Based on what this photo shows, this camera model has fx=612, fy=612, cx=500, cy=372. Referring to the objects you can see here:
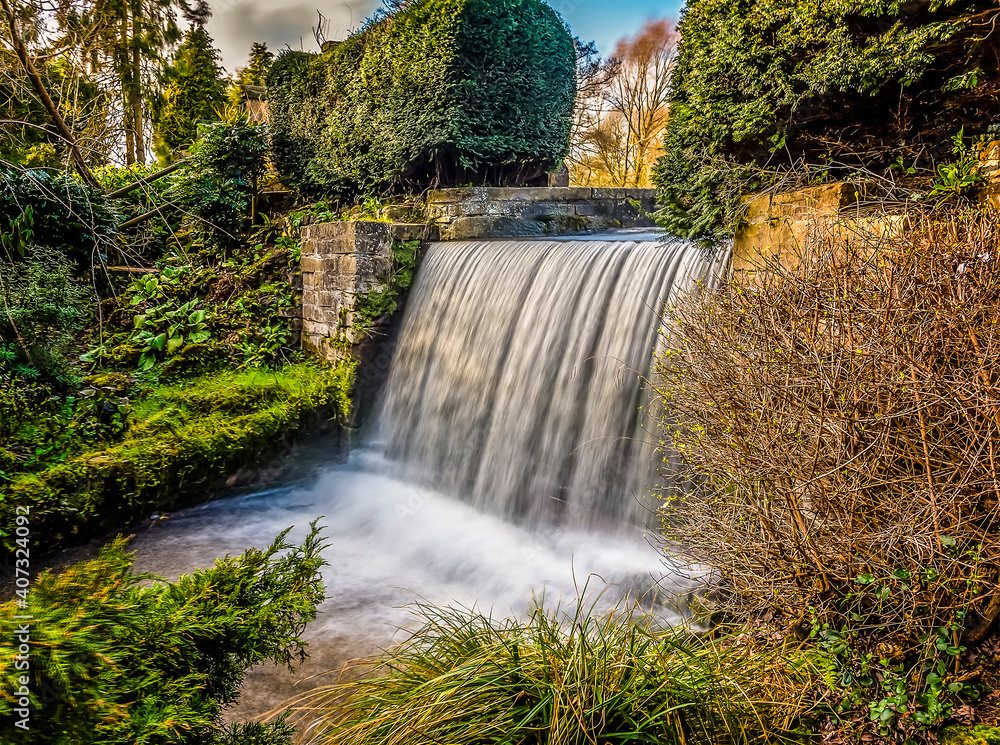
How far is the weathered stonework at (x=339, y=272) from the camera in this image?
24.4 ft

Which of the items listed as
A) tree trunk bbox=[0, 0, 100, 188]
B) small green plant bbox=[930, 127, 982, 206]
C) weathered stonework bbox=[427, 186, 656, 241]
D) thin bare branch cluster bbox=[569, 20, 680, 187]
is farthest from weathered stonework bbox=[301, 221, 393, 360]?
thin bare branch cluster bbox=[569, 20, 680, 187]

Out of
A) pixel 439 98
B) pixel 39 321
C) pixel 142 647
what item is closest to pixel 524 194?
pixel 439 98

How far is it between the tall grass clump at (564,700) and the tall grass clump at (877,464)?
48 cm

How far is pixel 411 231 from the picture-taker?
26.1 feet

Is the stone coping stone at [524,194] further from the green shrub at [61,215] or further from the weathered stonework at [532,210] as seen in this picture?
the green shrub at [61,215]

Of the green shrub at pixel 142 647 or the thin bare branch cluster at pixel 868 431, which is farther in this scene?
the thin bare branch cluster at pixel 868 431

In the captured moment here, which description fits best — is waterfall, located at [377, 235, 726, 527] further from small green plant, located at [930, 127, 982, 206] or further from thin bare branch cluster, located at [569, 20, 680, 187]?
thin bare branch cluster, located at [569, 20, 680, 187]

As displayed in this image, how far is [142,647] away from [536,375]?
437 cm

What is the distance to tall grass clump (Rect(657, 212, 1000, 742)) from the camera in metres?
2.30

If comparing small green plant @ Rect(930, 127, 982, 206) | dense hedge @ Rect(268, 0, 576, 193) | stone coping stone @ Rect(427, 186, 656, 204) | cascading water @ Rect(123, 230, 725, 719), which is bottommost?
cascading water @ Rect(123, 230, 725, 719)

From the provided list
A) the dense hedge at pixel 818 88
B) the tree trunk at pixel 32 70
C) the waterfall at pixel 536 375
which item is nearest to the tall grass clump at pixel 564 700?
the waterfall at pixel 536 375

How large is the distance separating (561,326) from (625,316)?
2.40 ft

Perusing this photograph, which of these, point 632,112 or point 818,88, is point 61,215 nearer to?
point 818,88

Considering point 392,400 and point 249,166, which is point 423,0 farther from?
point 392,400
